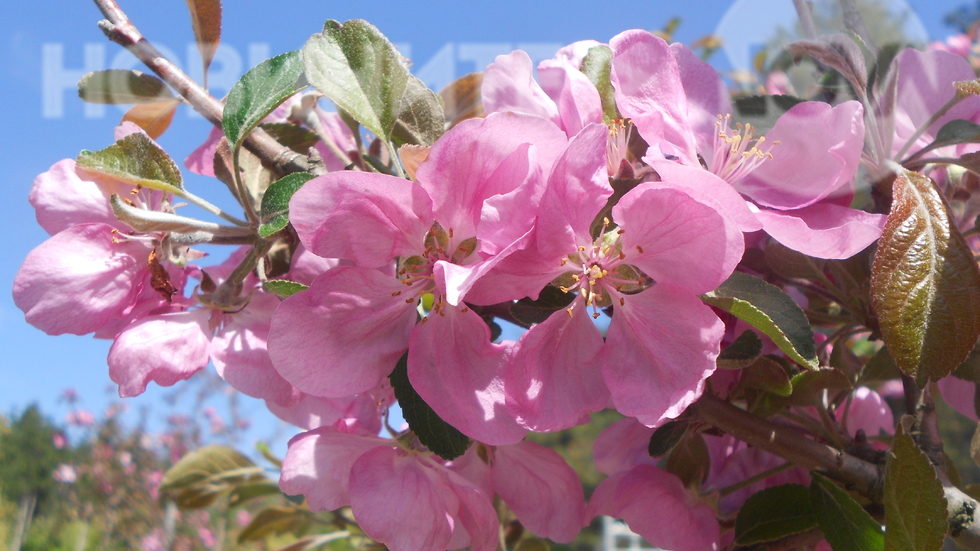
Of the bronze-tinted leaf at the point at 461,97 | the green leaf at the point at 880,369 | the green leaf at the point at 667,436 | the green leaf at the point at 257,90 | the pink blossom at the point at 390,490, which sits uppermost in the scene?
the green leaf at the point at 257,90

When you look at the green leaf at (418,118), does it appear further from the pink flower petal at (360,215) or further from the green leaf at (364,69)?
the pink flower petal at (360,215)

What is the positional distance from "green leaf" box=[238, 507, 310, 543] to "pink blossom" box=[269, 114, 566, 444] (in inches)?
42.3

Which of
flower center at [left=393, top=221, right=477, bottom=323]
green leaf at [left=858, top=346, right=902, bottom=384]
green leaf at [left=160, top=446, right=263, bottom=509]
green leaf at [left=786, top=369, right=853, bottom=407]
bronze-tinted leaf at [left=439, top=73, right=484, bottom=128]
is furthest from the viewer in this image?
green leaf at [left=160, top=446, right=263, bottom=509]

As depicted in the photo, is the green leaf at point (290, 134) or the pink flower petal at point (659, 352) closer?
the pink flower petal at point (659, 352)

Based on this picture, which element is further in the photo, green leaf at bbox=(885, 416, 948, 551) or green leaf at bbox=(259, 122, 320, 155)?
green leaf at bbox=(259, 122, 320, 155)

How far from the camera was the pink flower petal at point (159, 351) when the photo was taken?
59 cm

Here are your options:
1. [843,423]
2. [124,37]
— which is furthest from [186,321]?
[843,423]

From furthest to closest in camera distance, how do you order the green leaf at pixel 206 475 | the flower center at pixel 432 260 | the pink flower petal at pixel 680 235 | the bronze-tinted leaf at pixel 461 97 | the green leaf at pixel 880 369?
1. the green leaf at pixel 206 475
2. the bronze-tinted leaf at pixel 461 97
3. the green leaf at pixel 880 369
4. the flower center at pixel 432 260
5. the pink flower petal at pixel 680 235

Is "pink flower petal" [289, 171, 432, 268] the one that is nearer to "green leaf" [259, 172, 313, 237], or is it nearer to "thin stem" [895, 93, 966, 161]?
"green leaf" [259, 172, 313, 237]

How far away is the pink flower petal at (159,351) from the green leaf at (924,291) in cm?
60

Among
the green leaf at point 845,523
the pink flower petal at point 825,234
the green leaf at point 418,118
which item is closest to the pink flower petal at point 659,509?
the green leaf at point 845,523

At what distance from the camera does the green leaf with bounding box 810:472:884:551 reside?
60cm

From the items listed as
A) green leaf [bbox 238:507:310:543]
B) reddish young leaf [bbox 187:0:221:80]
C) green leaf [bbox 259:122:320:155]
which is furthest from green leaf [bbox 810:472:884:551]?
green leaf [bbox 238:507:310:543]

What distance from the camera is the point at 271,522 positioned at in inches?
61.2
